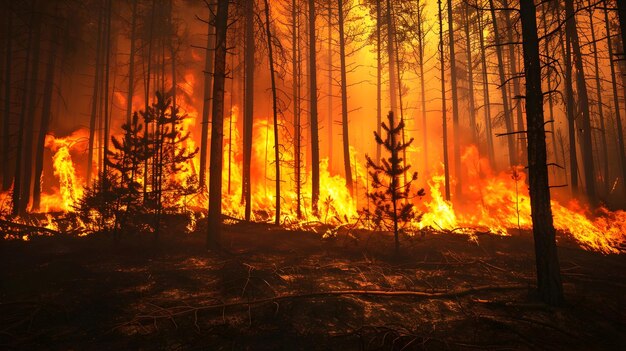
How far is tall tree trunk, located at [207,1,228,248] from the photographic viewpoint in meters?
9.44

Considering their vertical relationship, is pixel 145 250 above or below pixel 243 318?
above

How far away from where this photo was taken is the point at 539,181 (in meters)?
6.02

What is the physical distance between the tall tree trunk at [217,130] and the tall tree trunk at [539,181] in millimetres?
7915

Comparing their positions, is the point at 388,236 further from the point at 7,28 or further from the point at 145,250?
the point at 7,28

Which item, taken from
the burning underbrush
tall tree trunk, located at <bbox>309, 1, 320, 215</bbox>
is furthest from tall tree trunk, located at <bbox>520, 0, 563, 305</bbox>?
tall tree trunk, located at <bbox>309, 1, 320, 215</bbox>

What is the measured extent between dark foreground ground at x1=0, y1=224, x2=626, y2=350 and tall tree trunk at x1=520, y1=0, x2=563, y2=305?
463 mm

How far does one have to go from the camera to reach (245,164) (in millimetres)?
14633

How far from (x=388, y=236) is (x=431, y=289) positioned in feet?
14.9

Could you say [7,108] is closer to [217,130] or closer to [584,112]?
[217,130]

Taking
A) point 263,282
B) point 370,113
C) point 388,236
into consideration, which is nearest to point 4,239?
point 263,282

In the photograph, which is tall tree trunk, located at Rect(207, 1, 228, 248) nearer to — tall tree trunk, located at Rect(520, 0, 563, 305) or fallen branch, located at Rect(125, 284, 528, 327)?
fallen branch, located at Rect(125, 284, 528, 327)

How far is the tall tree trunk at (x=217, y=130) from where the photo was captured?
944cm

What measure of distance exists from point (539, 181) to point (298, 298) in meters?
5.34

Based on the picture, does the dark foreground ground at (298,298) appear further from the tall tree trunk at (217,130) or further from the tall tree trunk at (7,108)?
the tall tree trunk at (7,108)
